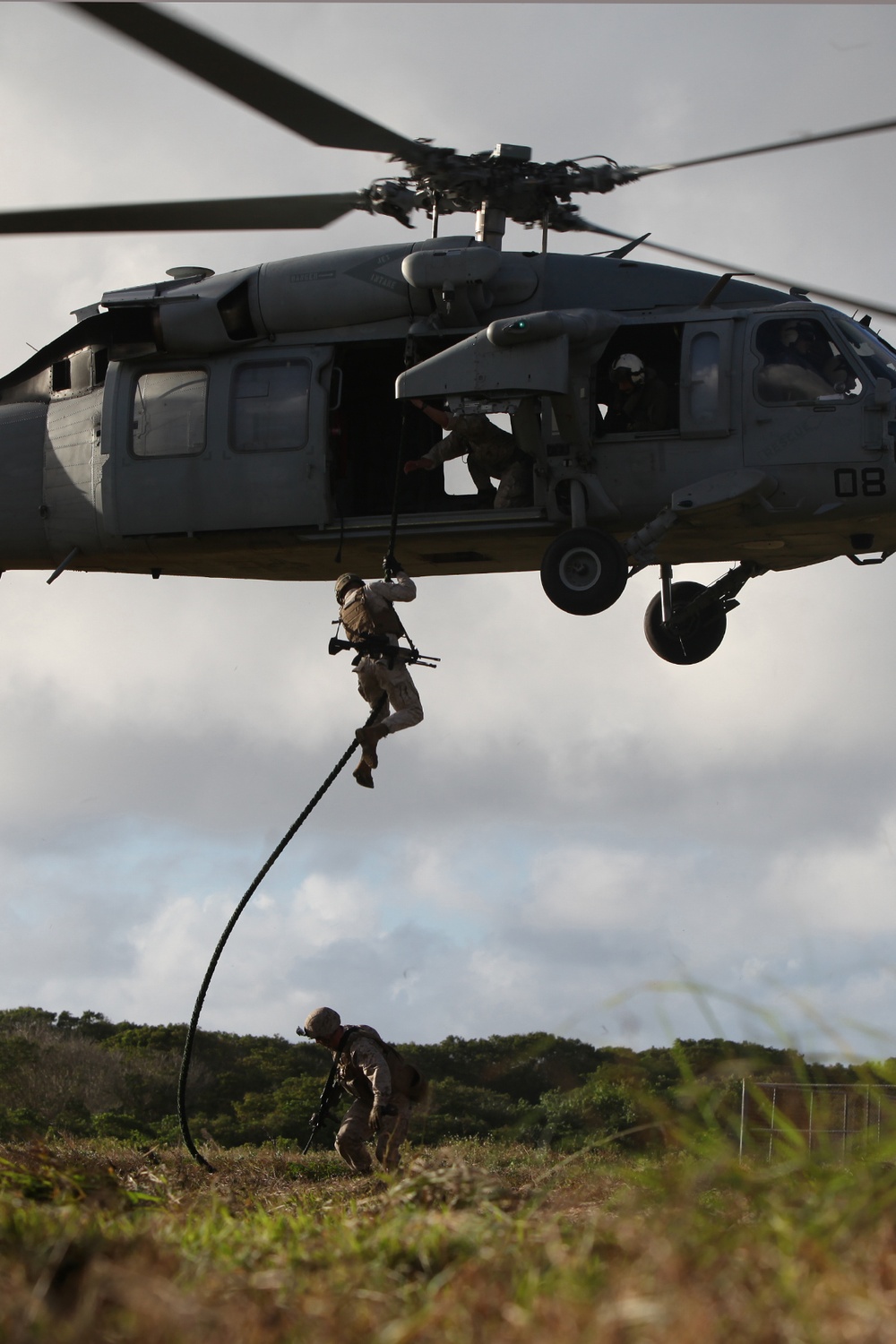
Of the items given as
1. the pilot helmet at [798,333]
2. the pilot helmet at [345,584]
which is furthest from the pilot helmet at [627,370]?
the pilot helmet at [345,584]

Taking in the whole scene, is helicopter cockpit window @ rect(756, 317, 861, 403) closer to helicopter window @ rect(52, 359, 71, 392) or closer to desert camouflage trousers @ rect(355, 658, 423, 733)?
desert camouflage trousers @ rect(355, 658, 423, 733)

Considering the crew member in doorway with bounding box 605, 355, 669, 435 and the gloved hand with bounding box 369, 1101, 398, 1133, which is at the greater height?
the crew member in doorway with bounding box 605, 355, 669, 435

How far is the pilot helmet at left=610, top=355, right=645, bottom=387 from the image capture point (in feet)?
35.0

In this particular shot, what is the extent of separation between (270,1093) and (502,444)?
5.89 meters

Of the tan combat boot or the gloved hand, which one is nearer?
the gloved hand

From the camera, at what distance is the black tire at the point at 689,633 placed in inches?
476

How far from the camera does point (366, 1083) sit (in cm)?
900

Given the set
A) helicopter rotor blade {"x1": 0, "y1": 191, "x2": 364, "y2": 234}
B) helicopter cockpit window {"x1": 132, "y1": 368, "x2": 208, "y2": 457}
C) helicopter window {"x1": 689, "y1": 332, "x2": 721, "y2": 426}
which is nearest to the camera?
helicopter rotor blade {"x1": 0, "y1": 191, "x2": 364, "y2": 234}

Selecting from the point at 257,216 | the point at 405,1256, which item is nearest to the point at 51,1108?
the point at 257,216

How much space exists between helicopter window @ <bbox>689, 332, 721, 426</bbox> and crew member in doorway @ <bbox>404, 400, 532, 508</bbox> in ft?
4.05

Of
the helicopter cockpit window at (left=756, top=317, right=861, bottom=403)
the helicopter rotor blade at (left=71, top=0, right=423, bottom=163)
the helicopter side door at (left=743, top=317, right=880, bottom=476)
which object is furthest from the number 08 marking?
the helicopter rotor blade at (left=71, top=0, right=423, bottom=163)

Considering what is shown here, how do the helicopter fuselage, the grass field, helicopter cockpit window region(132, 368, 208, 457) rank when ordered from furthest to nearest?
helicopter cockpit window region(132, 368, 208, 457) < the helicopter fuselage < the grass field

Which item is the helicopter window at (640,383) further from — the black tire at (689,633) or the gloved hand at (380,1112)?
the gloved hand at (380,1112)

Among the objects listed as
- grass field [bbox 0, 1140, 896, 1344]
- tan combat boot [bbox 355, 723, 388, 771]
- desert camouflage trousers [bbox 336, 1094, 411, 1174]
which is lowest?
grass field [bbox 0, 1140, 896, 1344]
